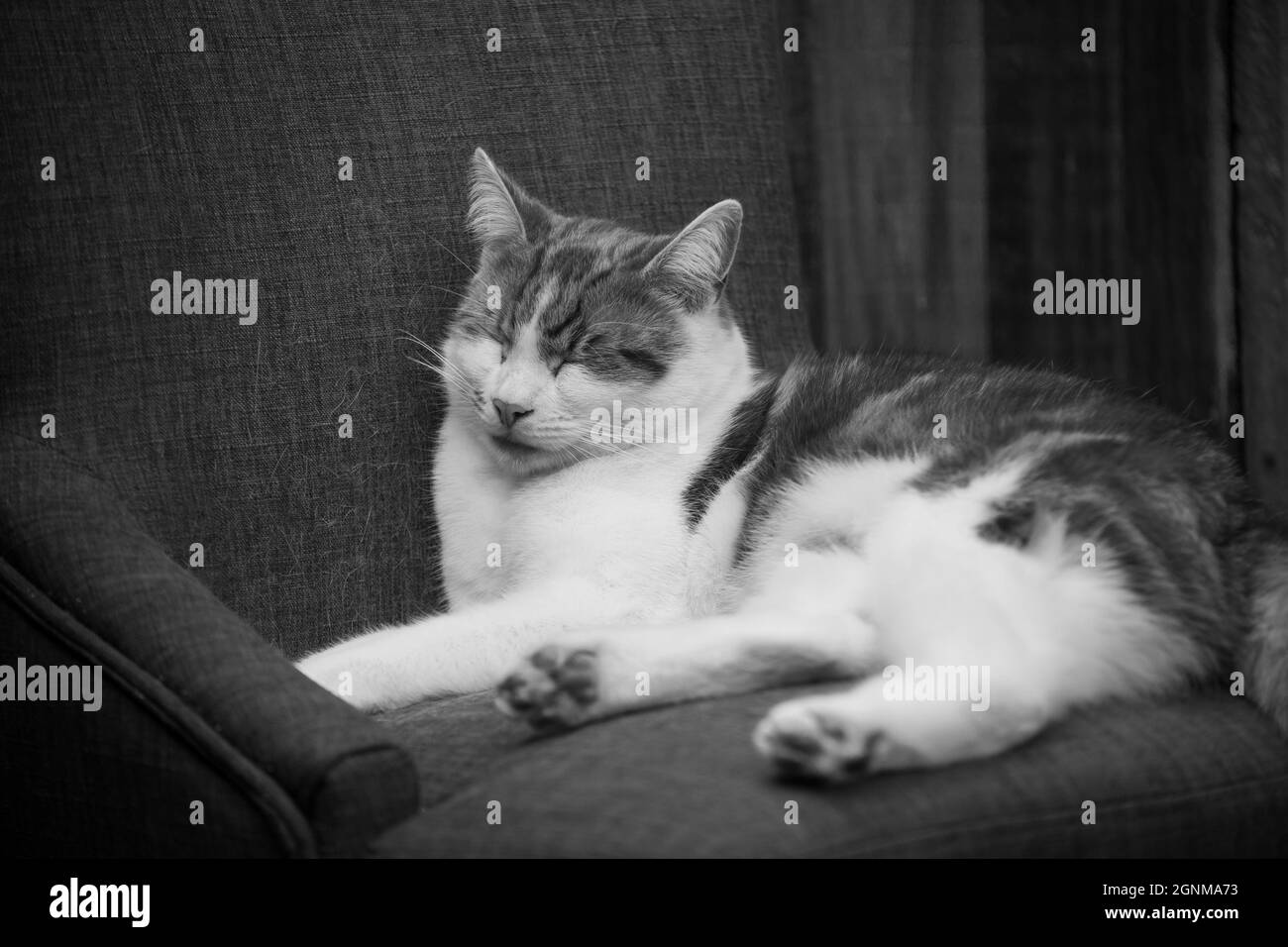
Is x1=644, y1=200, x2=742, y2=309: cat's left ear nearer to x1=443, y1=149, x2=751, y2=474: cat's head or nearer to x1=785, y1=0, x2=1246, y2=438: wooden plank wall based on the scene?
x1=443, y1=149, x2=751, y2=474: cat's head

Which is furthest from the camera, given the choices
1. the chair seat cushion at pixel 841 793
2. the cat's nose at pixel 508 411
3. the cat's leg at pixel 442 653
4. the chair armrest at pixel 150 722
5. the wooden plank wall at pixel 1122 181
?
the wooden plank wall at pixel 1122 181

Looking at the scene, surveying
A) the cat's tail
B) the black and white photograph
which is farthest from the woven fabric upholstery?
the cat's tail

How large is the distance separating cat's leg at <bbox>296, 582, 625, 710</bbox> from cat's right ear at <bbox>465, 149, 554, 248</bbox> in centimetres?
64

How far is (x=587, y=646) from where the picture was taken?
5.06ft

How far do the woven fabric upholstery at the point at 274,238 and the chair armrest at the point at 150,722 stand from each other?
0.63ft

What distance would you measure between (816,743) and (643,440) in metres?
0.88

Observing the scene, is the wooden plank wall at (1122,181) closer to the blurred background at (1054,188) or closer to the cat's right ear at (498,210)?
the blurred background at (1054,188)

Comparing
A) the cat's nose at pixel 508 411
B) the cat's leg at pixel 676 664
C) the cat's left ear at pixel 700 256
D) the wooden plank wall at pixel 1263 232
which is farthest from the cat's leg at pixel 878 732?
the wooden plank wall at pixel 1263 232

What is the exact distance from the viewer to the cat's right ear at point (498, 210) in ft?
6.89

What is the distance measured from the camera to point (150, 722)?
1509mm

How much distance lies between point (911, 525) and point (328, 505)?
918mm

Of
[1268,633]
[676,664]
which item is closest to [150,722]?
[676,664]
